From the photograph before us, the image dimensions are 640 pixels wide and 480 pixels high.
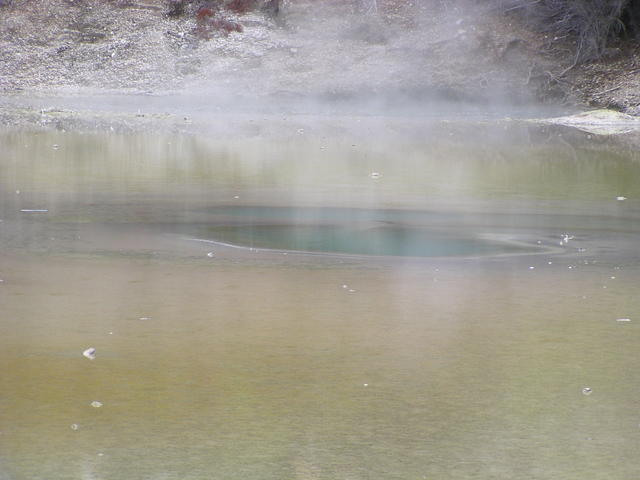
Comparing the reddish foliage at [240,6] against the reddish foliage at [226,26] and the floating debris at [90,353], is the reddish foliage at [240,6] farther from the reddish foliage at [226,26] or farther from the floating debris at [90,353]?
the floating debris at [90,353]

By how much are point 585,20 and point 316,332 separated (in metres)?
21.8

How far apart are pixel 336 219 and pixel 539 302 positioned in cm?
315

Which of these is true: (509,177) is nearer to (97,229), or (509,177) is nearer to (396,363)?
(97,229)

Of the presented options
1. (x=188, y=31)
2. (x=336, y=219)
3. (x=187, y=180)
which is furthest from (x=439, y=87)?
(x=336, y=219)

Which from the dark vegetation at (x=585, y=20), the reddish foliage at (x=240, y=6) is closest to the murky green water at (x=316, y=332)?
the dark vegetation at (x=585, y=20)

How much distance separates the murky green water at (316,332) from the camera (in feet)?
12.3

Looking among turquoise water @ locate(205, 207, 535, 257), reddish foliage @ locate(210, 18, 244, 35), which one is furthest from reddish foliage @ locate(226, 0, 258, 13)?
turquoise water @ locate(205, 207, 535, 257)

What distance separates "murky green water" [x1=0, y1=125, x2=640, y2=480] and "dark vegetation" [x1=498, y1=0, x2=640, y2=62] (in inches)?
601

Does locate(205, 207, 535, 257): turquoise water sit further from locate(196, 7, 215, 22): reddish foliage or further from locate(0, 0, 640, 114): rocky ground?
locate(196, 7, 215, 22): reddish foliage

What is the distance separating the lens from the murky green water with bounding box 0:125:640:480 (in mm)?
3764

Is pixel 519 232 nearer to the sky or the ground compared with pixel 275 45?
nearer to the ground

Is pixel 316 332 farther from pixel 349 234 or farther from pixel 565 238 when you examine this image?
pixel 565 238

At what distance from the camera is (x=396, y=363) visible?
15.8ft

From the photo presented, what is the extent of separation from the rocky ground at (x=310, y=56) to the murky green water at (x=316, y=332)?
14010mm
